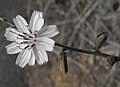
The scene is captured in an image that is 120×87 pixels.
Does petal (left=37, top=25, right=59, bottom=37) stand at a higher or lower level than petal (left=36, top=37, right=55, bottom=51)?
higher

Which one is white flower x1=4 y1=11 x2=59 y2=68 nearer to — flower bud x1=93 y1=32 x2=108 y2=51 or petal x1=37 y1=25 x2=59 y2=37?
petal x1=37 y1=25 x2=59 y2=37

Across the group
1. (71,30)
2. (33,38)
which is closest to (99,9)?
(71,30)

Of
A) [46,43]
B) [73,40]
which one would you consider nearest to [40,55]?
[46,43]

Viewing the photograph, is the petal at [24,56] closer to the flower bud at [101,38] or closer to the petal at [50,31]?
the petal at [50,31]

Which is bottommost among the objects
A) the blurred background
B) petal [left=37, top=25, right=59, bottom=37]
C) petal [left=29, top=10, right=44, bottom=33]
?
the blurred background

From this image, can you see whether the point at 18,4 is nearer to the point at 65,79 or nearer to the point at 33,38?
the point at 65,79

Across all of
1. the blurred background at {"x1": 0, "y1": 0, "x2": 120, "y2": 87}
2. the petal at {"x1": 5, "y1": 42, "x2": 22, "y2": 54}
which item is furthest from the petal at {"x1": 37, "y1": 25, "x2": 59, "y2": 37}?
the blurred background at {"x1": 0, "y1": 0, "x2": 120, "y2": 87}

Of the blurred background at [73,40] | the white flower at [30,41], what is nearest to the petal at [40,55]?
the white flower at [30,41]
